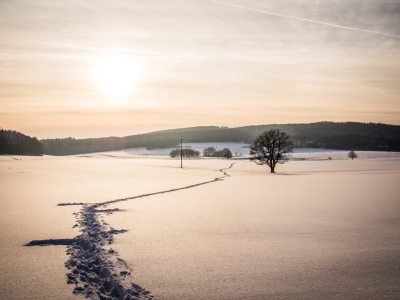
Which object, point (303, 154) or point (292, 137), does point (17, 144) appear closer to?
point (303, 154)

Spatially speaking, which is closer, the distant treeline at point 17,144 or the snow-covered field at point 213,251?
the snow-covered field at point 213,251

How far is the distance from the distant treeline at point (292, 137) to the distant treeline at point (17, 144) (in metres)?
43.1

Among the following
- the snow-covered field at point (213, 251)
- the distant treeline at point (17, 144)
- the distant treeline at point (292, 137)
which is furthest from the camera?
the distant treeline at point (292, 137)

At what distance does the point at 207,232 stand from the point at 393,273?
13.0 feet

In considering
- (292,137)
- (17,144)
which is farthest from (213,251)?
(292,137)

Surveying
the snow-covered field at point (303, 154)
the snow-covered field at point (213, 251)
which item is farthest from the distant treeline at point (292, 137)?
the snow-covered field at point (213, 251)

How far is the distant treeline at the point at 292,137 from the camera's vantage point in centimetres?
13300

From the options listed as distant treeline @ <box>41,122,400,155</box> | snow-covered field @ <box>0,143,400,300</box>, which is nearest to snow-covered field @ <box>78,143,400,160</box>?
distant treeline @ <box>41,122,400,155</box>

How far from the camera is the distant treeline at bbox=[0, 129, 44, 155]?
7781 cm

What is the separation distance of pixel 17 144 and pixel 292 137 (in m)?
141

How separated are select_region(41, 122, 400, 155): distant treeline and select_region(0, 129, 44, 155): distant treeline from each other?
43111 mm

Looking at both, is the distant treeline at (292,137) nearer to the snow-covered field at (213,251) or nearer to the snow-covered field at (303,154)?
the snow-covered field at (303,154)

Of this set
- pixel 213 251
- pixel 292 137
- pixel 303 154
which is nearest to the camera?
pixel 213 251

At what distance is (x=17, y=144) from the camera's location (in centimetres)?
8200
